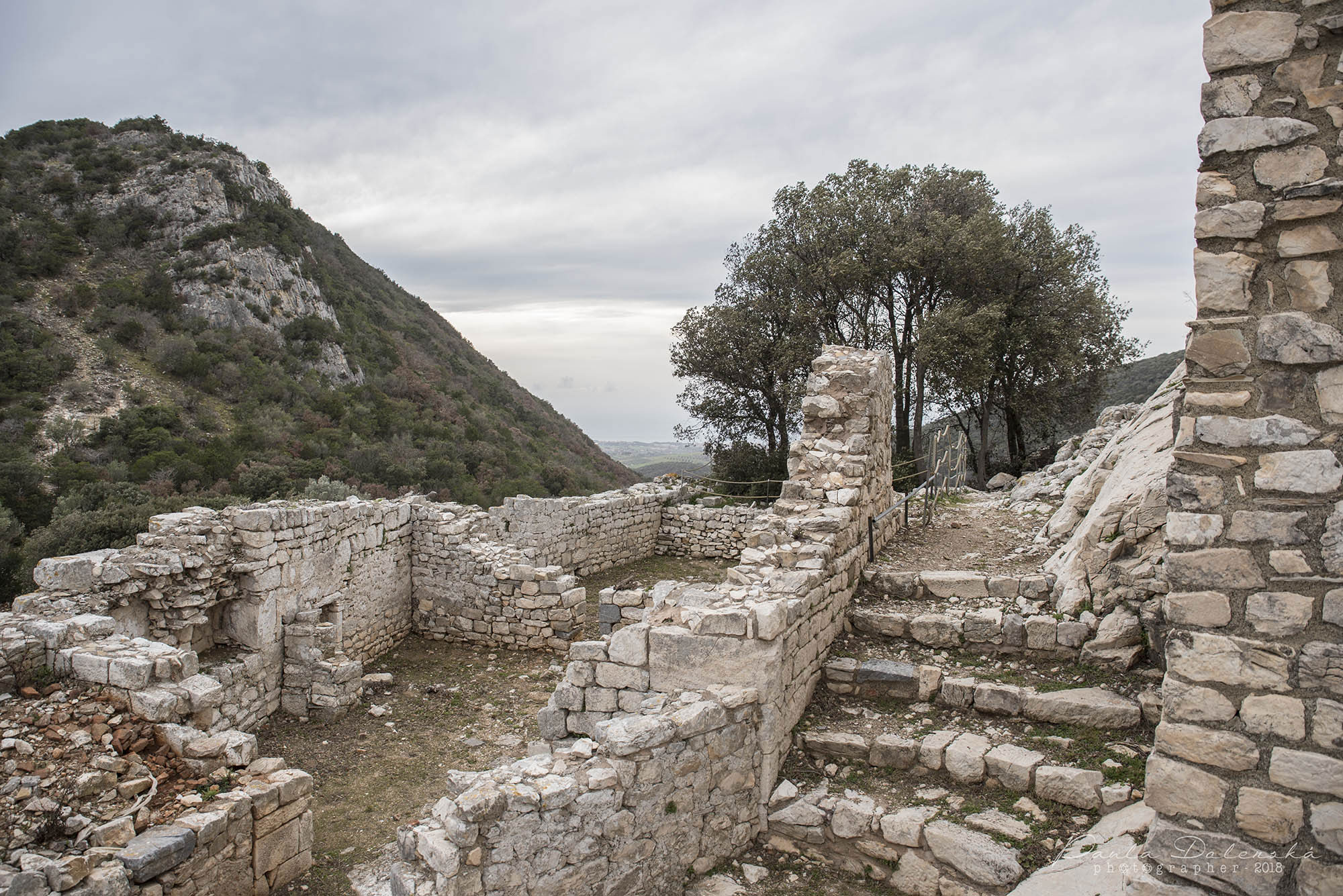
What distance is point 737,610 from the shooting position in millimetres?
5410

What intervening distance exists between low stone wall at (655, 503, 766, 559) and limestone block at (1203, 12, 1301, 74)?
1342cm

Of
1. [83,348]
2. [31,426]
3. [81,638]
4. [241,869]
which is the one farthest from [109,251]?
[241,869]

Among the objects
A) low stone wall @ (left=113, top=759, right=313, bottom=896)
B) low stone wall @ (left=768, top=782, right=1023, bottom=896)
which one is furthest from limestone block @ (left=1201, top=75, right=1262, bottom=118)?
low stone wall @ (left=113, top=759, right=313, bottom=896)

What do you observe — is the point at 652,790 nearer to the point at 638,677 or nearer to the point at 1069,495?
the point at 638,677

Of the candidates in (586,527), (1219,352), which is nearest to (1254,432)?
(1219,352)

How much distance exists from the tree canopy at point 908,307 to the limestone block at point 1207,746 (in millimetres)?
16775

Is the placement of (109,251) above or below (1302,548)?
above

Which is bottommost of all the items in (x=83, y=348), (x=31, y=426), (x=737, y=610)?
(x=737, y=610)

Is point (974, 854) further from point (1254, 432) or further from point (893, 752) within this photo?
point (1254, 432)

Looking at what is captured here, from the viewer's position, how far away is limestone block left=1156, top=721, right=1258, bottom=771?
335 centimetres

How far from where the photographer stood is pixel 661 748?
15.9 ft

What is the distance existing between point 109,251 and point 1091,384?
38.7 meters

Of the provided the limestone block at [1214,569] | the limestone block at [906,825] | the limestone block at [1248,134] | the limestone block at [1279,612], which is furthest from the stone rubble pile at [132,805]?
the limestone block at [1248,134]

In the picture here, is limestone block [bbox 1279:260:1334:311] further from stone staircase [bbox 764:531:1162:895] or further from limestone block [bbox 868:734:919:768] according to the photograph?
limestone block [bbox 868:734:919:768]
